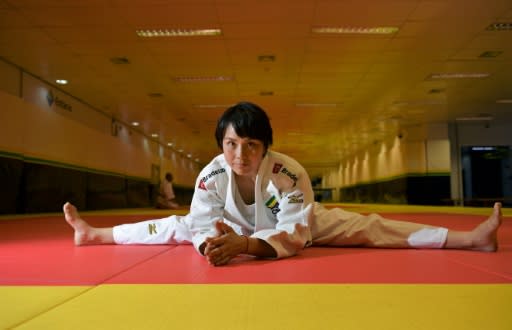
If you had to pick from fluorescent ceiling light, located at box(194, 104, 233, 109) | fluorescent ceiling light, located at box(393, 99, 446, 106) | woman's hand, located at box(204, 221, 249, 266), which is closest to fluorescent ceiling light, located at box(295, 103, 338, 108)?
fluorescent ceiling light, located at box(393, 99, 446, 106)

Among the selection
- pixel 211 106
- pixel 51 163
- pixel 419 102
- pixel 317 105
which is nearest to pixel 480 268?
pixel 51 163

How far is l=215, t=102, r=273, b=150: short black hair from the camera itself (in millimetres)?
2107

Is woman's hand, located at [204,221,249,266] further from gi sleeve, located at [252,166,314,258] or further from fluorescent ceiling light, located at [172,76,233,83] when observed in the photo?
fluorescent ceiling light, located at [172,76,233,83]

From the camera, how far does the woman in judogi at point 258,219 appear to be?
2.13 meters

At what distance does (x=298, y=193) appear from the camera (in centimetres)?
228

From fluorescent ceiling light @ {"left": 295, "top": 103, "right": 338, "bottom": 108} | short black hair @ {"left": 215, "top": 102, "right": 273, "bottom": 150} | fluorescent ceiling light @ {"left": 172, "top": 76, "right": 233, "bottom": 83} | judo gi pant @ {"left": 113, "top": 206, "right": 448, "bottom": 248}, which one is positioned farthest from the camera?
→ fluorescent ceiling light @ {"left": 295, "top": 103, "right": 338, "bottom": 108}

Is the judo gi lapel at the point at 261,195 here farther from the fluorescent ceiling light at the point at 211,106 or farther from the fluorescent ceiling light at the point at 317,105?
the fluorescent ceiling light at the point at 317,105

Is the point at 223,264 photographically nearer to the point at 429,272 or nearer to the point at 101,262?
the point at 101,262

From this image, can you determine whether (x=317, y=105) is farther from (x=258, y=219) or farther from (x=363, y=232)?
(x=258, y=219)

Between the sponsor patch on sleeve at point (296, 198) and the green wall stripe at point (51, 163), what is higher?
A: the green wall stripe at point (51, 163)

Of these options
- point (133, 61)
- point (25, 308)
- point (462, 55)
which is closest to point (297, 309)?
point (25, 308)

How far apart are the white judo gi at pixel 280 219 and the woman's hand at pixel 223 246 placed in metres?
0.17

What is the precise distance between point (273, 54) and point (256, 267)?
6713 mm

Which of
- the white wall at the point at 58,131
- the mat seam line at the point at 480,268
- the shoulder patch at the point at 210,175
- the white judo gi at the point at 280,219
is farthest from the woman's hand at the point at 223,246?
the white wall at the point at 58,131
